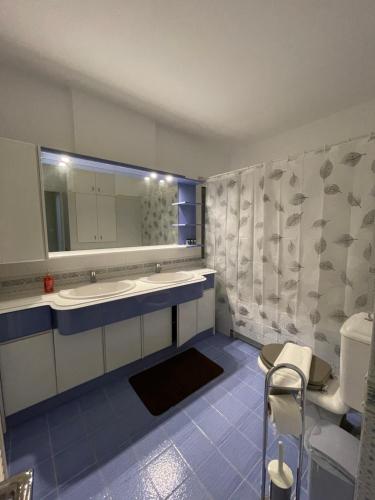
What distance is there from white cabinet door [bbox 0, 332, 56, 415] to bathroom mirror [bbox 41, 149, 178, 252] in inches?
30.2

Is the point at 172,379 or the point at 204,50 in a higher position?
the point at 204,50

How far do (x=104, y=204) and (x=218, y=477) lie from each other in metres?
2.13

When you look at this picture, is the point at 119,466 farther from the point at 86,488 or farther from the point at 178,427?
the point at 178,427

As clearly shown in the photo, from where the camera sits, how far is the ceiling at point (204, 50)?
108 cm

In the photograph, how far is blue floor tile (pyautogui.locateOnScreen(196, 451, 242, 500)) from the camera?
1.04 meters

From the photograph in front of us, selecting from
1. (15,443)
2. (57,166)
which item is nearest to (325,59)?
(57,166)

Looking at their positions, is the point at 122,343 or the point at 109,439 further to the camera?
A: the point at 122,343

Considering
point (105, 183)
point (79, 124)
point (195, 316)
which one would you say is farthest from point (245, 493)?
point (79, 124)

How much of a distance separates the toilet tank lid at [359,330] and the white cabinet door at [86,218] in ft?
6.58

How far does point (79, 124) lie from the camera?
1.75 m

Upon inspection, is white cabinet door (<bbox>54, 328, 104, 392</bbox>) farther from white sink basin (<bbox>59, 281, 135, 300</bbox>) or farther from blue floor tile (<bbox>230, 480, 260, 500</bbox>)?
blue floor tile (<bbox>230, 480, 260, 500</bbox>)

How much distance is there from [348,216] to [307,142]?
3.76 feet

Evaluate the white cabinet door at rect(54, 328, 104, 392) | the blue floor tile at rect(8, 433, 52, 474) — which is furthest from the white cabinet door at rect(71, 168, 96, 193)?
the blue floor tile at rect(8, 433, 52, 474)

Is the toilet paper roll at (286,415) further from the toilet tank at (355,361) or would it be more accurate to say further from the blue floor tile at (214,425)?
the blue floor tile at (214,425)
